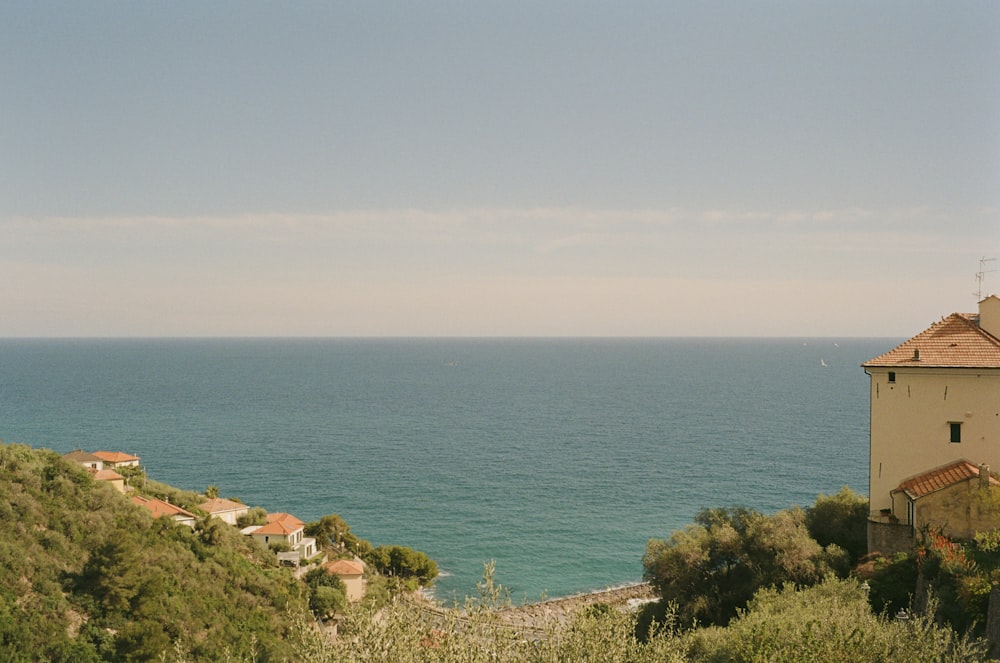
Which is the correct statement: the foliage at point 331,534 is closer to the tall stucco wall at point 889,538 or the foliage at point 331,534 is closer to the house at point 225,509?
the house at point 225,509

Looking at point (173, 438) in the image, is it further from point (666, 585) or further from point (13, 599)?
point (666, 585)

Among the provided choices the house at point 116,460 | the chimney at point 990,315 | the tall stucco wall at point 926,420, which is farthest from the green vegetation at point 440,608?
the house at point 116,460

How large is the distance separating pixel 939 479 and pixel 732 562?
294 inches

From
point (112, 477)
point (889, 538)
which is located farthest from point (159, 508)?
point (889, 538)

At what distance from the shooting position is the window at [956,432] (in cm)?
2372

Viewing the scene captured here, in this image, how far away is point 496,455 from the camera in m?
91.2

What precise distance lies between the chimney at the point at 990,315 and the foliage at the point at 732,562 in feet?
30.8

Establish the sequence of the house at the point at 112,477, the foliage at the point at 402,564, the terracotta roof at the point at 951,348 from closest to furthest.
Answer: the terracotta roof at the point at 951,348
the house at the point at 112,477
the foliage at the point at 402,564

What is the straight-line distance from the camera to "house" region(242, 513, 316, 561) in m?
42.2

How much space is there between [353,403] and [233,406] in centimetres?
2237

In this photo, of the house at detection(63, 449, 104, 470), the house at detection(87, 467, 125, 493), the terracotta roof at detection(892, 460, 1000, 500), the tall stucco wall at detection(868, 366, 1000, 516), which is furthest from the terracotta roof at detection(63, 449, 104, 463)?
the terracotta roof at detection(892, 460, 1000, 500)

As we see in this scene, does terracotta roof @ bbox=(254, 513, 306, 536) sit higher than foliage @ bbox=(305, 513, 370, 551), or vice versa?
terracotta roof @ bbox=(254, 513, 306, 536)

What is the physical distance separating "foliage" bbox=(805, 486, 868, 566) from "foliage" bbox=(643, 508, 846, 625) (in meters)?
0.66

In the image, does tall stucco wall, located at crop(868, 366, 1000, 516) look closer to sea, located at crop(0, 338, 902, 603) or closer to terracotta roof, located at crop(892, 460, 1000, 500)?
terracotta roof, located at crop(892, 460, 1000, 500)
